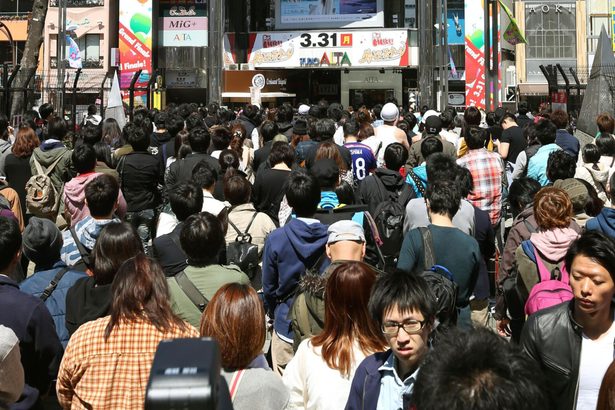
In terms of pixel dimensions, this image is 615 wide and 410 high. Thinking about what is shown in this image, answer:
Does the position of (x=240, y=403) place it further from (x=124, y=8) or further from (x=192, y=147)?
(x=124, y=8)

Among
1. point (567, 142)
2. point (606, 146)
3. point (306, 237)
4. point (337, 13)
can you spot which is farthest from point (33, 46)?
point (337, 13)

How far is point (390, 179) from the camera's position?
784 cm

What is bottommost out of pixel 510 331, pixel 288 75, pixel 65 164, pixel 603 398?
pixel 510 331

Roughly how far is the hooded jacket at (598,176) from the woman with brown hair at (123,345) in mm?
5608

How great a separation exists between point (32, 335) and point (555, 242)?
2922mm

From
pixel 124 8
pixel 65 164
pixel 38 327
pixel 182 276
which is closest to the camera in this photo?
pixel 38 327

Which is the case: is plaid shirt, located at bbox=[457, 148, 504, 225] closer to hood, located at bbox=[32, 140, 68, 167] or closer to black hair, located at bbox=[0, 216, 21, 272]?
hood, located at bbox=[32, 140, 68, 167]

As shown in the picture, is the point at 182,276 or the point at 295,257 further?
the point at 295,257

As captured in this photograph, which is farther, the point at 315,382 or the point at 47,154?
the point at 47,154

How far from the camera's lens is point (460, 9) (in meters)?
36.4

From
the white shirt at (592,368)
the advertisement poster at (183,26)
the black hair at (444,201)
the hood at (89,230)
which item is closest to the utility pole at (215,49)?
the advertisement poster at (183,26)

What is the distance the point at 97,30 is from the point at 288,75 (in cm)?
852

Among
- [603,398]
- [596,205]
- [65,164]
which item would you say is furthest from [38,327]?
[65,164]

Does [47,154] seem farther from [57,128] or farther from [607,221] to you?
[607,221]
